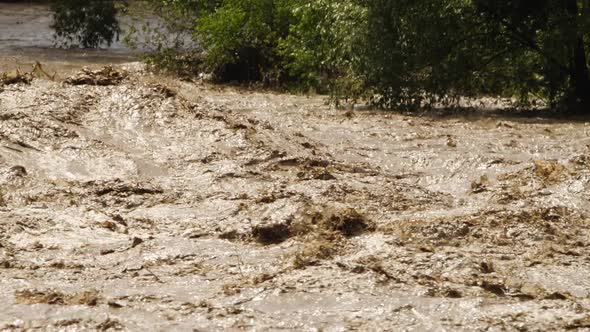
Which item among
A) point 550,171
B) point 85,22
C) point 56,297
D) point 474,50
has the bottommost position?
point 56,297

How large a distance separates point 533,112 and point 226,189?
623 cm

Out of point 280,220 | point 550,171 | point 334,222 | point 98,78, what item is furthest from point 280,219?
point 98,78

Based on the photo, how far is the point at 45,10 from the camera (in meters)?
30.1

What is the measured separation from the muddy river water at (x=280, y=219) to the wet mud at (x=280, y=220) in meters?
0.02

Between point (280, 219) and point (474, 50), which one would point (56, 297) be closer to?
point (280, 219)

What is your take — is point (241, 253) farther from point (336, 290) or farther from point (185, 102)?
point (185, 102)

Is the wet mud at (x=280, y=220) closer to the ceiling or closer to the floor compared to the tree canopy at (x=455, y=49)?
closer to the floor

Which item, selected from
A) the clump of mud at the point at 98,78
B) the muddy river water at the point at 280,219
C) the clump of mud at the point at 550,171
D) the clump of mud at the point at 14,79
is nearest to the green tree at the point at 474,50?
the muddy river water at the point at 280,219

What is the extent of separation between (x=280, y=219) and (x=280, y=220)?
0.8 inches

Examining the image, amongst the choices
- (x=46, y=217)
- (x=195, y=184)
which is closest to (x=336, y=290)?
(x=46, y=217)

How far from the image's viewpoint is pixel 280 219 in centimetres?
705

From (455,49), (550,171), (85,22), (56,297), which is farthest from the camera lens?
(85,22)

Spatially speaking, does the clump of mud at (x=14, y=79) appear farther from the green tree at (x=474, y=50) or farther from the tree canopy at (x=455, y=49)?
the green tree at (x=474, y=50)

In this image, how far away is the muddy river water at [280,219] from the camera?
534 cm
